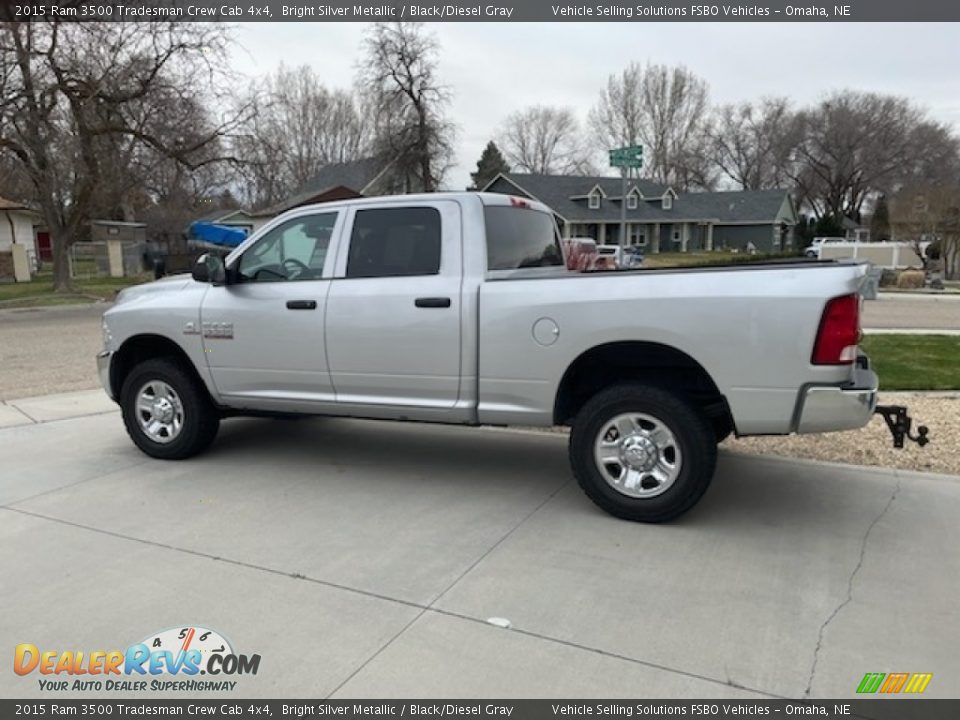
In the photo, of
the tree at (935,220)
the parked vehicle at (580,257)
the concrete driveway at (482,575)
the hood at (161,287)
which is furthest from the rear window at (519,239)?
the tree at (935,220)

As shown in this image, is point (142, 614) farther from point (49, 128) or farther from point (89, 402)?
point (49, 128)

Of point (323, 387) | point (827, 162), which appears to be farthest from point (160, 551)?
point (827, 162)

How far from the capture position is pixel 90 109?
67.2 feet

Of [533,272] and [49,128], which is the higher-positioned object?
[49,128]

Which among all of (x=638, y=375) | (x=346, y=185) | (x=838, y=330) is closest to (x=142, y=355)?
(x=638, y=375)

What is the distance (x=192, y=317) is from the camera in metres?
5.48

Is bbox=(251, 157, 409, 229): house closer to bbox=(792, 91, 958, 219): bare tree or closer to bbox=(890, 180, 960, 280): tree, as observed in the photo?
bbox=(890, 180, 960, 280): tree

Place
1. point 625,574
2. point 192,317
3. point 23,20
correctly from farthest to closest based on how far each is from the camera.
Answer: point 23,20
point 192,317
point 625,574

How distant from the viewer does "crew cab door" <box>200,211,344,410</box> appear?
16.8 ft

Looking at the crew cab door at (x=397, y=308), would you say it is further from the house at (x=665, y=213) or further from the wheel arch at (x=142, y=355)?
the house at (x=665, y=213)

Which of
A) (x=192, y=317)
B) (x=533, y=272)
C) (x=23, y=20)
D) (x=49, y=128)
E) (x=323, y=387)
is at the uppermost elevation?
(x=23, y=20)

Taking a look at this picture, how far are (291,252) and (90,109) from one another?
19.1 meters
